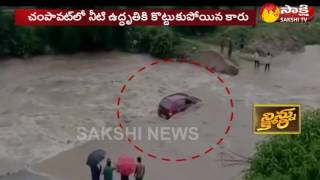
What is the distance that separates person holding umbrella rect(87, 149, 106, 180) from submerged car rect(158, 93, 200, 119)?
753 millimetres

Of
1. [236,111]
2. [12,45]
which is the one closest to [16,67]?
[12,45]

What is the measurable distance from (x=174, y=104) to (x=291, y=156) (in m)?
1.49

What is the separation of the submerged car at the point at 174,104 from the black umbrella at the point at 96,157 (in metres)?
0.74

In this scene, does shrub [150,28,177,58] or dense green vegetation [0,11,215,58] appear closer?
dense green vegetation [0,11,215,58]

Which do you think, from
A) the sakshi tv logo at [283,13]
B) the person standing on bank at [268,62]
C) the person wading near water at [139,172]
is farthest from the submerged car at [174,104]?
the sakshi tv logo at [283,13]

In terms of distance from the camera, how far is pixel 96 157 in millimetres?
7832

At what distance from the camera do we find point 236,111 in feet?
26.3

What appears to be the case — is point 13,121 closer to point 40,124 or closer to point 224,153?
point 40,124

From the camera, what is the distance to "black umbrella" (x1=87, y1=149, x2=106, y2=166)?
25.6ft

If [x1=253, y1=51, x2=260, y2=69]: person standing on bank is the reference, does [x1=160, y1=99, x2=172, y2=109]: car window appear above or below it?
below

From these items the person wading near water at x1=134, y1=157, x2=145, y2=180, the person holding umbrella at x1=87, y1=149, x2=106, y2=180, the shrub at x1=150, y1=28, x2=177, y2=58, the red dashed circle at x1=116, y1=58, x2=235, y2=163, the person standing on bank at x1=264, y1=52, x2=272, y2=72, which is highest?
the shrub at x1=150, y1=28, x2=177, y2=58

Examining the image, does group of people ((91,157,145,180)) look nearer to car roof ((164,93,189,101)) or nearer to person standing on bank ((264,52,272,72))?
car roof ((164,93,189,101))

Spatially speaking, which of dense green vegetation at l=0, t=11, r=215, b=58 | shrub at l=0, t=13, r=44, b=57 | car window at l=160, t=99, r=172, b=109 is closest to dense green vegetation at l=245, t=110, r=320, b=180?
car window at l=160, t=99, r=172, b=109

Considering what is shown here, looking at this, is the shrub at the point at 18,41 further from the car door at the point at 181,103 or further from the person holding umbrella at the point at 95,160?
the car door at the point at 181,103
